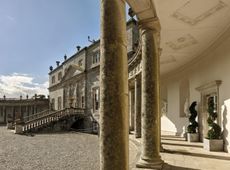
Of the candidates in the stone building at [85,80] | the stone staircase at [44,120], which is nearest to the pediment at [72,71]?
the stone building at [85,80]

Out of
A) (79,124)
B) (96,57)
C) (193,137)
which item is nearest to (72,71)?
(96,57)

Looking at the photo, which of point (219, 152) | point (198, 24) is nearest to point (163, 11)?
point (198, 24)

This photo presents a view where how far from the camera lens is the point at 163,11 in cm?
681

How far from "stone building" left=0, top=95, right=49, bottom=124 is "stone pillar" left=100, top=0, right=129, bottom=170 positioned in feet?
134

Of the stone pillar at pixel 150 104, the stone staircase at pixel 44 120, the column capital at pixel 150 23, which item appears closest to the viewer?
the stone pillar at pixel 150 104

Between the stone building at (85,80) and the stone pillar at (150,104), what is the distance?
1477cm

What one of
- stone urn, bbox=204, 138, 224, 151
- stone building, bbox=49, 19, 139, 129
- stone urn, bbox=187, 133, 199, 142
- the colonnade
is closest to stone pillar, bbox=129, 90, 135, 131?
stone building, bbox=49, 19, 139, 129

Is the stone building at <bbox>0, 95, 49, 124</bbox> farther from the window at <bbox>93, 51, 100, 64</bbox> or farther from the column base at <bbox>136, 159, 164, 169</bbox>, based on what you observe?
the column base at <bbox>136, 159, 164, 169</bbox>

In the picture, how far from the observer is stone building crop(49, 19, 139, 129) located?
27.1 metres

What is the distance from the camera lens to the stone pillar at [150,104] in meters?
5.83

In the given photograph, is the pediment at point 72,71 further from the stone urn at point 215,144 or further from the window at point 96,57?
the stone urn at point 215,144

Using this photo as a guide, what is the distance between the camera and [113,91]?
3.41 metres

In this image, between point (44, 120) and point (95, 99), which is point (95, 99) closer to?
point (95, 99)

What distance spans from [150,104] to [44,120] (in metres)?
21.3
